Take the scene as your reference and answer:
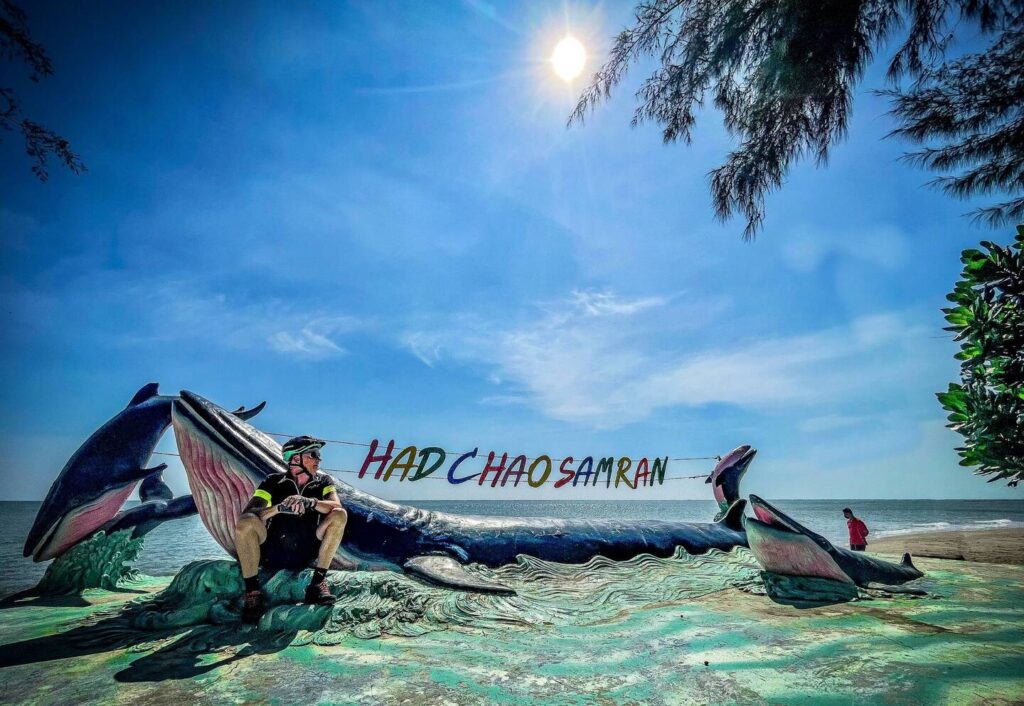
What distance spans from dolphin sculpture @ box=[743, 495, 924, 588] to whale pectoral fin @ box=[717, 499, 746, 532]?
2.45 metres

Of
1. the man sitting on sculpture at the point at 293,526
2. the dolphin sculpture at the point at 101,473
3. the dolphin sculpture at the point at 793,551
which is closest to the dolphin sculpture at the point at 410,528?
the man sitting on sculpture at the point at 293,526

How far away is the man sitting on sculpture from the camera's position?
15.1 ft

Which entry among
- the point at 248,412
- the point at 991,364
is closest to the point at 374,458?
the point at 248,412

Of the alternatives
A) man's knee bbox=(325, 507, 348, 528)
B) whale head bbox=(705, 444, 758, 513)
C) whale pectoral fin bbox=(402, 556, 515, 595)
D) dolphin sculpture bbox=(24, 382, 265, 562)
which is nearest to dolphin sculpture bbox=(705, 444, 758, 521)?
whale head bbox=(705, 444, 758, 513)

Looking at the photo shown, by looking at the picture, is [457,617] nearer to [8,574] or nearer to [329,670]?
[329,670]

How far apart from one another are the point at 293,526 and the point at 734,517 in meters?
8.25

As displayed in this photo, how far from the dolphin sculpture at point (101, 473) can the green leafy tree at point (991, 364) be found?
911 cm

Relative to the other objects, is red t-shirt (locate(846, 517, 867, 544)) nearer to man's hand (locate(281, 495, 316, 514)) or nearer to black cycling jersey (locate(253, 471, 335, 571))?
black cycling jersey (locate(253, 471, 335, 571))

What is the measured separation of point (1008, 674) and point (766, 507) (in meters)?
2.95

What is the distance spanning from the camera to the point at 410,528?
6680mm

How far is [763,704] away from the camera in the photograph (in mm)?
3021

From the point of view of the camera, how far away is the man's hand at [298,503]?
477 cm

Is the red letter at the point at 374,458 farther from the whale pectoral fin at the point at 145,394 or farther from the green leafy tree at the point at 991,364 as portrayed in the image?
the green leafy tree at the point at 991,364

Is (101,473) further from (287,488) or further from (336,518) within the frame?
(336,518)
